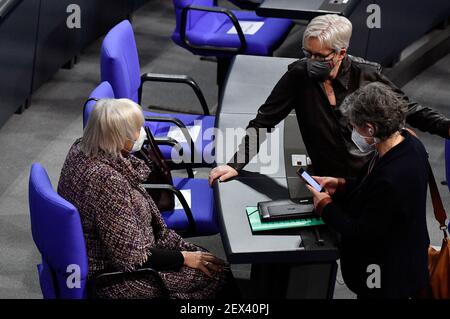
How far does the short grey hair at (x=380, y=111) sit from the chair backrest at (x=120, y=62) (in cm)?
152

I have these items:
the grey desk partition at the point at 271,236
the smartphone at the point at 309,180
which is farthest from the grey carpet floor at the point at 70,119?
the smartphone at the point at 309,180

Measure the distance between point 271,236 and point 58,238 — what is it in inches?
31.1

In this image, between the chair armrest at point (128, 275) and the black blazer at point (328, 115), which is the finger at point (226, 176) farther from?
the chair armrest at point (128, 275)

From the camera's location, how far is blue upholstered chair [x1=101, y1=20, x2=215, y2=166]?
177 inches

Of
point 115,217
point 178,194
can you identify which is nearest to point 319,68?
point 178,194

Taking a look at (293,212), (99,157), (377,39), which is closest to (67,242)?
(99,157)

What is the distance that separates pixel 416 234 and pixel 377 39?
9.69 ft

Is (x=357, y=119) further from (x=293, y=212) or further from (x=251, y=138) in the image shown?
(x=251, y=138)

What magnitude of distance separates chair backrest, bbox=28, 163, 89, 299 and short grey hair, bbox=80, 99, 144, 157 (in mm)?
208

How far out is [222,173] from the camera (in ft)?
12.8

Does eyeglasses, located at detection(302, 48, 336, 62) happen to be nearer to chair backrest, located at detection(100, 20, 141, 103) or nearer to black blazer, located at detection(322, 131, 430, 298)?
black blazer, located at detection(322, 131, 430, 298)

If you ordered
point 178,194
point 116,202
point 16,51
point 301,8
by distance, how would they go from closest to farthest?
1. point 116,202
2. point 178,194
3. point 301,8
4. point 16,51

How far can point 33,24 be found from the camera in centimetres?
579

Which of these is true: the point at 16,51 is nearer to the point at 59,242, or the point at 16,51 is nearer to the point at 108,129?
the point at 108,129
